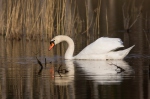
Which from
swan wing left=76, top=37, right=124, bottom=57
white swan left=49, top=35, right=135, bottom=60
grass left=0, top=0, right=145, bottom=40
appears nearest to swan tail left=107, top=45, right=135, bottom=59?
white swan left=49, top=35, right=135, bottom=60

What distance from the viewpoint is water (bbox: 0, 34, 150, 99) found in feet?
31.4

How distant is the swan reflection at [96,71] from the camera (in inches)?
439

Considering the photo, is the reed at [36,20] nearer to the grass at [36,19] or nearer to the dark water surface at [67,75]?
the grass at [36,19]

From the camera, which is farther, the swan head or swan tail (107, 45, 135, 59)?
the swan head

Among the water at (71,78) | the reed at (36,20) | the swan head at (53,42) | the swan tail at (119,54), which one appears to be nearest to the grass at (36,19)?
the reed at (36,20)

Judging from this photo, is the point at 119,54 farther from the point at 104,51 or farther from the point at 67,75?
the point at 67,75

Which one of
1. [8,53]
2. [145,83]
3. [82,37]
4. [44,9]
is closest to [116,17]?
[82,37]

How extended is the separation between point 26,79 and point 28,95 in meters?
1.94

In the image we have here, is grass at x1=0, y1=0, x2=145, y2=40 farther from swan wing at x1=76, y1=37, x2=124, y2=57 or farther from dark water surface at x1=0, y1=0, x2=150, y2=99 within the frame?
swan wing at x1=76, y1=37, x2=124, y2=57

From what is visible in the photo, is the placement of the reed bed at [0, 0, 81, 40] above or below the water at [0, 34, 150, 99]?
above

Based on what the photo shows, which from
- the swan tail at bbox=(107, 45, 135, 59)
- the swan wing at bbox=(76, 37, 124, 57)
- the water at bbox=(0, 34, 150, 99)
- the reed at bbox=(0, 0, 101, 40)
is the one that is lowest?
the water at bbox=(0, 34, 150, 99)

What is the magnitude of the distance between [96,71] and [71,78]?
1.19 m

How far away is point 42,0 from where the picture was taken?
2042 centimetres

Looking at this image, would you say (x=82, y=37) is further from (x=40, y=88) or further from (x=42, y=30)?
(x=40, y=88)
